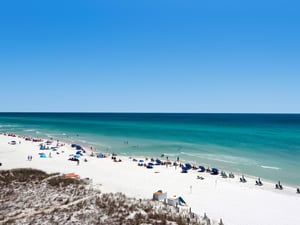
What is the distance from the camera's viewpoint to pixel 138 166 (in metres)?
36.1

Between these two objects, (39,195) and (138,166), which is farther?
(138,166)

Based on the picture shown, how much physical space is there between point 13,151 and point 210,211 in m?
38.6

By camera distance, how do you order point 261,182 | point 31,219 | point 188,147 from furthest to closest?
point 188,147, point 261,182, point 31,219

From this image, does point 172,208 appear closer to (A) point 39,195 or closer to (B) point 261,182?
(A) point 39,195

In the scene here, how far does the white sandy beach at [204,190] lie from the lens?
749 inches

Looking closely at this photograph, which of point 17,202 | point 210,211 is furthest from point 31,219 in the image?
point 210,211

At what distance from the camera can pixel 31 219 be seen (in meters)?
15.6

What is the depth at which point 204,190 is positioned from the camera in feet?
83.5

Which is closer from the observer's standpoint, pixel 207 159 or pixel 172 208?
pixel 172 208

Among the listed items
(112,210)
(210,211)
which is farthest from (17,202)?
(210,211)

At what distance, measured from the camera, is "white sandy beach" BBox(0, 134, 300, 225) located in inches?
749

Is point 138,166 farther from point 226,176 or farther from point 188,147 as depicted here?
point 188,147

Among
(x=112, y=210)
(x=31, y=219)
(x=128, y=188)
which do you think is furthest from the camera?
(x=128, y=188)

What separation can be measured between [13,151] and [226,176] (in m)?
37.3
